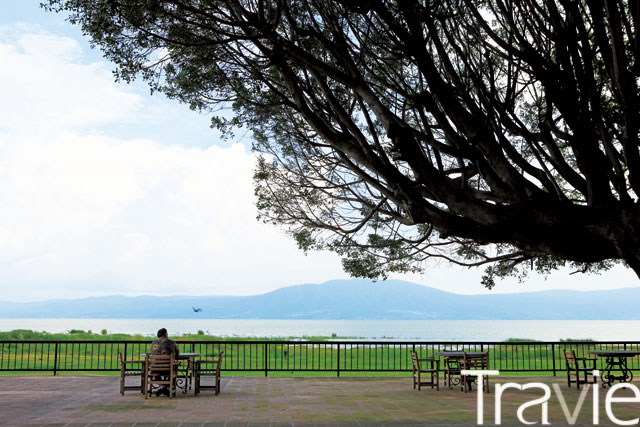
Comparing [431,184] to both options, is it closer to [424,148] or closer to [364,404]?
[424,148]

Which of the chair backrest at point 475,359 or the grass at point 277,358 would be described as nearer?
the chair backrest at point 475,359

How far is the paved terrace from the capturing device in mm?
8555

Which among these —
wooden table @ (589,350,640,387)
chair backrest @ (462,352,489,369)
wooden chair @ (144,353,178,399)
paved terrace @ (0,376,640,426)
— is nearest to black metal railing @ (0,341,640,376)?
chair backrest @ (462,352,489,369)

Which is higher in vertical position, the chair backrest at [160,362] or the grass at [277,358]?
the chair backrest at [160,362]

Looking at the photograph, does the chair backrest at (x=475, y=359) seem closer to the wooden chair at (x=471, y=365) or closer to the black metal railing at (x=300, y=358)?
the wooden chair at (x=471, y=365)

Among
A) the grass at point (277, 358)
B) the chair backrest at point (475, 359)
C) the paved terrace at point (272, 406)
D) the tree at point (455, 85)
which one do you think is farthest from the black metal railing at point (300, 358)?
the tree at point (455, 85)

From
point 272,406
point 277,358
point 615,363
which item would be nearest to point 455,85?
point 272,406

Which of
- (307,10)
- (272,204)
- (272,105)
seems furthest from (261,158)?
(307,10)

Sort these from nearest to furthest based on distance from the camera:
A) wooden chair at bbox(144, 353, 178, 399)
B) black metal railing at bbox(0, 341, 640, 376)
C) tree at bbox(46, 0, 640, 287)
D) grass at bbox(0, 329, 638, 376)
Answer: tree at bbox(46, 0, 640, 287) → wooden chair at bbox(144, 353, 178, 399) → black metal railing at bbox(0, 341, 640, 376) → grass at bbox(0, 329, 638, 376)

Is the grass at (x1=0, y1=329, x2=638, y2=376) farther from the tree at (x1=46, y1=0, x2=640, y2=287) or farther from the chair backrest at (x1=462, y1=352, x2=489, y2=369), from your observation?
the tree at (x1=46, y1=0, x2=640, y2=287)

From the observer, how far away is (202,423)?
8.27 metres

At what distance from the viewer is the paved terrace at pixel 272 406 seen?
8.55 meters

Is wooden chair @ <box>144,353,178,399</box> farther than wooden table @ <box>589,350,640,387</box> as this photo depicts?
No

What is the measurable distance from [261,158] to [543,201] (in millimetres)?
7135
